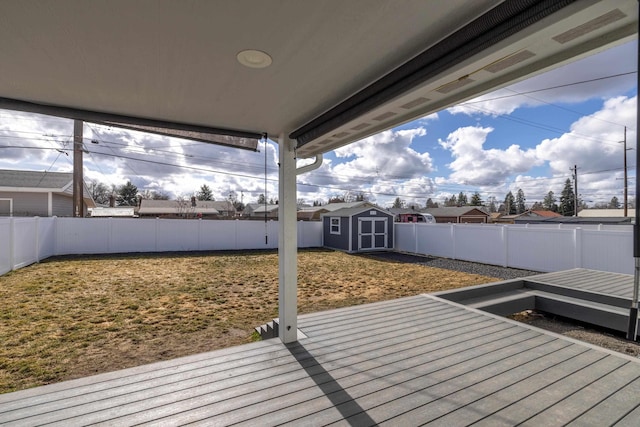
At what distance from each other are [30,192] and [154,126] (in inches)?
594

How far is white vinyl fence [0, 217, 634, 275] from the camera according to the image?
6926mm

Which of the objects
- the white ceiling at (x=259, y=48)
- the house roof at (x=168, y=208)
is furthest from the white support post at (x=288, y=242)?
the house roof at (x=168, y=208)

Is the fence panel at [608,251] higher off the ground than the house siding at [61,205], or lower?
lower

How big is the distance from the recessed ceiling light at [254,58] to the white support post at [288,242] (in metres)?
1.18

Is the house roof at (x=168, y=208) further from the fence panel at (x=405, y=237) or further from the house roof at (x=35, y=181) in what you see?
the fence panel at (x=405, y=237)

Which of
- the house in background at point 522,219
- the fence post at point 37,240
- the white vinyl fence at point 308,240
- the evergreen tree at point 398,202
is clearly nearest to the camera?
→ the white vinyl fence at point 308,240

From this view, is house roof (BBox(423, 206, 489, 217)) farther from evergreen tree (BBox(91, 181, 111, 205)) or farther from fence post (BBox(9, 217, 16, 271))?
evergreen tree (BBox(91, 181, 111, 205))

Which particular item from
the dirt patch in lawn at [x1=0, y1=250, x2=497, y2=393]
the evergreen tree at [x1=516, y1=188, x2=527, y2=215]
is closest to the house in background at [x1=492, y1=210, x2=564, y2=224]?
the evergreen tree at [x1=516, y1=188, x2=527, y2=215]

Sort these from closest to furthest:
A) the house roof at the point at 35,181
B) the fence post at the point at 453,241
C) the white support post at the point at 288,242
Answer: the white support post at the point at 288,242 < the fence post at the point at 453,241 < the house roof at the point at 35,181

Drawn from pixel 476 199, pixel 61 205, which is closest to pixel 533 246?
pixel 61 205

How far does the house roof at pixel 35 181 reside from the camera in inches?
482

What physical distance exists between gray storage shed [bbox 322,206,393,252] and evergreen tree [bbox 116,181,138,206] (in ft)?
119

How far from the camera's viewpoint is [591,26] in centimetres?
100

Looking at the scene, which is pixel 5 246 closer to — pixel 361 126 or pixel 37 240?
pixel 37 240
